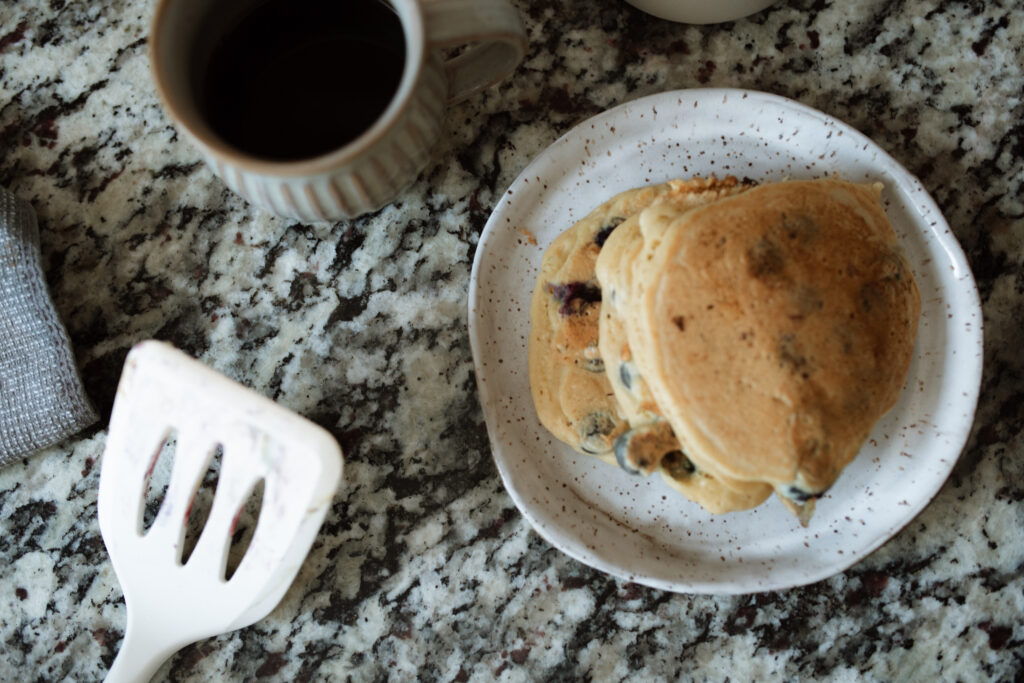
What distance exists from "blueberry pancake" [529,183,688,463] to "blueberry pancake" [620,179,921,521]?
13 centimetres

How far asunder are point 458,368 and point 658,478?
285mm

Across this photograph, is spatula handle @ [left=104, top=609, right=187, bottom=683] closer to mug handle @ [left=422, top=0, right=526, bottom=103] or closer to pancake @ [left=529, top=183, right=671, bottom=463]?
pancake @ [left=529, top=183, right=671, bottom=463]

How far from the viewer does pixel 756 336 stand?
65 cm

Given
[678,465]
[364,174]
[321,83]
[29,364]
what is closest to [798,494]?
[678,465]

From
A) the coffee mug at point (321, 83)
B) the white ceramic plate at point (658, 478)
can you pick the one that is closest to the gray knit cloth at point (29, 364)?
the coffee mug at point (321, 83)

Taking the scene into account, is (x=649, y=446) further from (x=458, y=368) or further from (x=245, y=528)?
(x=245, y=528)

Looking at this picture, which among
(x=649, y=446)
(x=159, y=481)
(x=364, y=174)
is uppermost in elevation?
(x=364, y=174)

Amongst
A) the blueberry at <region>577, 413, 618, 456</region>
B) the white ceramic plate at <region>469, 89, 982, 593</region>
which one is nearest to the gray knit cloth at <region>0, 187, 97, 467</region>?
the white ceramic plate at <region>469, 89, 982, 593</region>

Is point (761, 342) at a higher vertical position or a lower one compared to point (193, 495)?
higher

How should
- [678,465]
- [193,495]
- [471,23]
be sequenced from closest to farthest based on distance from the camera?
[471,23]
[678,465]
[193,495]

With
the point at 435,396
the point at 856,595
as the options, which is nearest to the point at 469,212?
the point at 435,396

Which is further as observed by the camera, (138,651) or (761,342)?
(138,651)

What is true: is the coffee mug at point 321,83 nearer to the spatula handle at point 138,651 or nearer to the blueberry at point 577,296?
the blueberry at point 577,296

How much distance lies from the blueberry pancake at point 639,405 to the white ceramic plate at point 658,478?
130 mm
